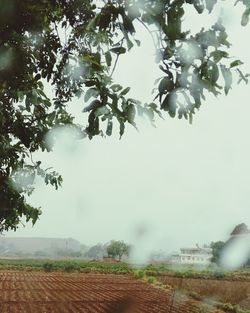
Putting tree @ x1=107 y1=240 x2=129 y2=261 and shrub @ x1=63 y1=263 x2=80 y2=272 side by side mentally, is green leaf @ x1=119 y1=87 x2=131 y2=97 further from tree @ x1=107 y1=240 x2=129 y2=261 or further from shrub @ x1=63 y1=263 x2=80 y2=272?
tree @ x1=107 y1=240 x2=129 y2=261

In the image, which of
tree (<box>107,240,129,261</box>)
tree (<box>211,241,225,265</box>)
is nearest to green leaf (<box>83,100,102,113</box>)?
tree (<box>211,241,225,265</box>)

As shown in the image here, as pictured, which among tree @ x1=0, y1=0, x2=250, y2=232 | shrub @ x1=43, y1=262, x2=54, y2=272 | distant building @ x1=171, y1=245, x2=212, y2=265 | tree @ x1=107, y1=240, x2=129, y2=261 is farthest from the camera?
distant building @ x1=171, y1=245, x2=212, y2=265

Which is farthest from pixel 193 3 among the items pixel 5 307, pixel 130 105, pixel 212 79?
pixel 5 307

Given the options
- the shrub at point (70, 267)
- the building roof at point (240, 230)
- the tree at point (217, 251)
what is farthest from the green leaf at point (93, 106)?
the building roof at point (240, 230)

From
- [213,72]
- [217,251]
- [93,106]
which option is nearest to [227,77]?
[213,72]

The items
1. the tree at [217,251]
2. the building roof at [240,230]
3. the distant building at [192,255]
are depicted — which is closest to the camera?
the tree at [217,251]

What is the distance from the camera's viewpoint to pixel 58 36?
4.33 metres

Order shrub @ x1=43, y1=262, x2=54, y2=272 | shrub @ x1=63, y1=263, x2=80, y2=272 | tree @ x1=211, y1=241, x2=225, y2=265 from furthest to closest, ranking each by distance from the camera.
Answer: tree @ x1=211, y1=241, x2=225, y2=265, shrub @ x1=43, y1=262, x2=54, y2=272, shrub @ x1=63, y1=263, x2=80, y2=272

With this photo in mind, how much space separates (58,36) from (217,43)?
7.57 ft

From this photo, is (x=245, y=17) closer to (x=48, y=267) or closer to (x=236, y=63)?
(x=236, y=63)

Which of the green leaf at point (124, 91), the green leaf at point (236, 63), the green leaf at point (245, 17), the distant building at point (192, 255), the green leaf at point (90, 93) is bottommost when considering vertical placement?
the distant building at point (192, 255)

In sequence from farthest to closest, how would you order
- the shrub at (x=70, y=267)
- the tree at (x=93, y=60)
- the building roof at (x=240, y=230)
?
1. the building roof at (x=240, y=230)
2. the shrub at (x=70, y=267)
3. the tree at (x=93, y=60)

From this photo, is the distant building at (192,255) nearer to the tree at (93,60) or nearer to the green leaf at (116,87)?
the tree at (93,60)

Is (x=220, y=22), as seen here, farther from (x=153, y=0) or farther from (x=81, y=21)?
(x=81, y=21)
